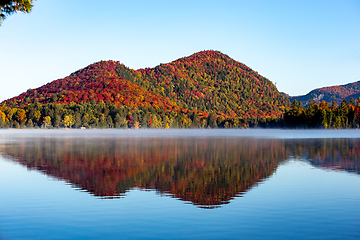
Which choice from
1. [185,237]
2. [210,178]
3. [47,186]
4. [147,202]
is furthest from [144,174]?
[185,237]

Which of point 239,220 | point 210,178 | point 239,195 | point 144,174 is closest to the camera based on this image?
point 239,220

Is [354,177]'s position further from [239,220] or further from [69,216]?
[69,216]

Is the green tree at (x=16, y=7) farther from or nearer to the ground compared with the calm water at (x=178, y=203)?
farther from the ground

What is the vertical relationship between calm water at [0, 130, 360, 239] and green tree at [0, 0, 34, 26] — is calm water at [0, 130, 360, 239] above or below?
below

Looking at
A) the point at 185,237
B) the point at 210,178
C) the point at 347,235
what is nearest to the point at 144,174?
the point at 210,178

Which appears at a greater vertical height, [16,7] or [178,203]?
[16,7]

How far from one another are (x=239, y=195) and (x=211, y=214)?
5.24 meters

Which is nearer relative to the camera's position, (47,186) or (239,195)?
(239,195)

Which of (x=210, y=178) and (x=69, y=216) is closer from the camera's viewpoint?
(x=69, y=216)

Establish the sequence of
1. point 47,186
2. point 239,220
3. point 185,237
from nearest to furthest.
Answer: point 185,237 < point 239,220 < point 47,186

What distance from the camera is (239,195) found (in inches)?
919

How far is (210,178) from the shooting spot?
97.2 ft

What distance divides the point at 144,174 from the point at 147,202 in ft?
35.0

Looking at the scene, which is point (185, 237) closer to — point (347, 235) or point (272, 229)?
point (272, 229)
